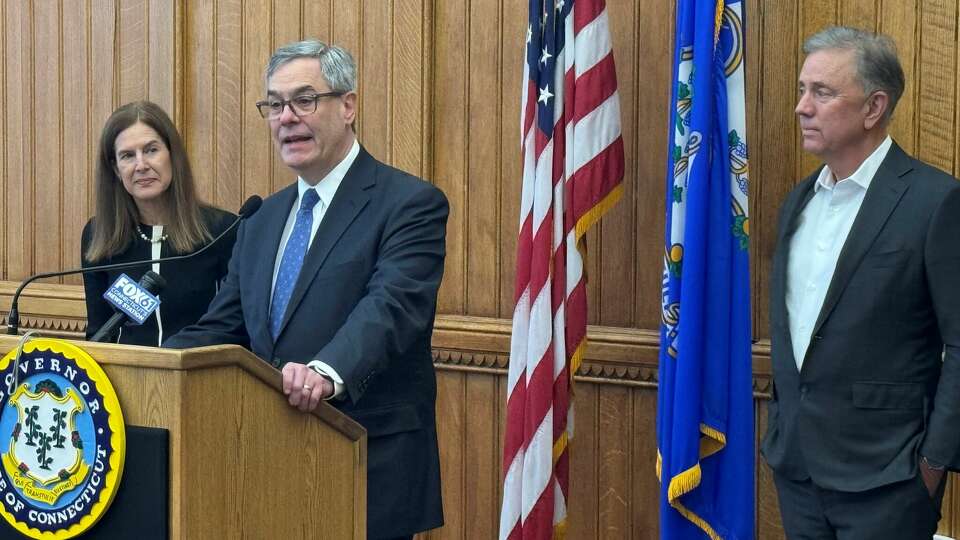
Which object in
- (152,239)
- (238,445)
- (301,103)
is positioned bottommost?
(238,445)

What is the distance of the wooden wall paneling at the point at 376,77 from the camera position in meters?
4.70

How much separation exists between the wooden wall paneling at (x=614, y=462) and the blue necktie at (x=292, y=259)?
1577 millimetres

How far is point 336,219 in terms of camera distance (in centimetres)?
295

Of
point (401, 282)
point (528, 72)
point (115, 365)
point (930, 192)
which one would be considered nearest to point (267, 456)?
point (115, 365)

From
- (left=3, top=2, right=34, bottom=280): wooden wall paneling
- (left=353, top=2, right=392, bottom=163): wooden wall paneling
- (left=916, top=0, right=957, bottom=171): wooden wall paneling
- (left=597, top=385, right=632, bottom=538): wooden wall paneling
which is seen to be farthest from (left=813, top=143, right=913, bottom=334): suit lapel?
(left=3, top=2, right=34, bottom=280): wooden wall paneling

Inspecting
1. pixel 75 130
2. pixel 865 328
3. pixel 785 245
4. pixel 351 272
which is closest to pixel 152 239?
pixel 351 272

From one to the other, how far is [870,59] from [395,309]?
1284 millimetres

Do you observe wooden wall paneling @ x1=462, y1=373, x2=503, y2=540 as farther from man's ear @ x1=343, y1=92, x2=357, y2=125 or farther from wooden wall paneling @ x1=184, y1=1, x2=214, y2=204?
man's ear @ x1=343, y1=92, x2=357, y2=125

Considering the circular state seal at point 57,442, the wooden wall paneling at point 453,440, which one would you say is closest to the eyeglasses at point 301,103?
the circular state seal at point 57,442

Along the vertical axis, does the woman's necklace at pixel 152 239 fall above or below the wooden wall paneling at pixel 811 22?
below

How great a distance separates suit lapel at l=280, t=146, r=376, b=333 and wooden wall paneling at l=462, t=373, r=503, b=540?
1.64 meters

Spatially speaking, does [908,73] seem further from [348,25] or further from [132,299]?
[132,299]

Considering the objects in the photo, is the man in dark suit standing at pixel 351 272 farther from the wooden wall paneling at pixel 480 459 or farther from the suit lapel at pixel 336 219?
the wooden wall paneling at pixel 480 459

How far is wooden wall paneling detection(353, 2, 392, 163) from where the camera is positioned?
15.4ft
